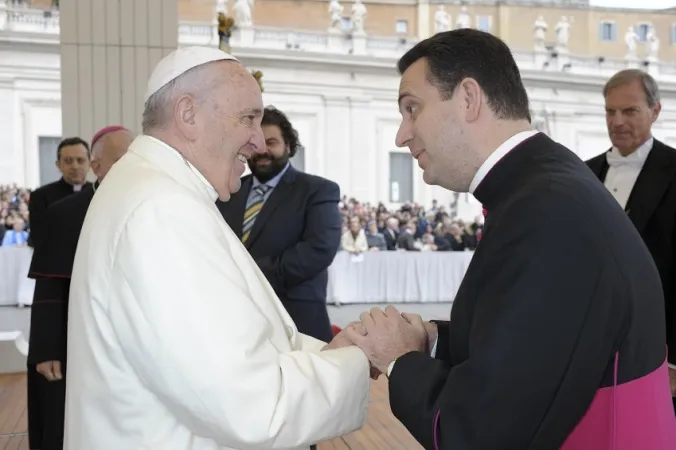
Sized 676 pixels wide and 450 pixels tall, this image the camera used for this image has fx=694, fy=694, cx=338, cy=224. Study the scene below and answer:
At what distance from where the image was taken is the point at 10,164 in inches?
645

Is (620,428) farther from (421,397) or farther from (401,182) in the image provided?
(401,182)

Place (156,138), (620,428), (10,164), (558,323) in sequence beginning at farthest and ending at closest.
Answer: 1. (10,164)
2. (156,138)
3. (620,428)
4. (558,323)

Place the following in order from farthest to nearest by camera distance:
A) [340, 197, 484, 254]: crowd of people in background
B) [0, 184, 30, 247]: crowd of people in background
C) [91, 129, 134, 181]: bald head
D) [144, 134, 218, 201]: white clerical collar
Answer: [340, 197, 484, 254]: crowd of people in background
[0, 184, 30, 247]: crowd of people in background
[91, 129, 134, 181]: bald head
[144, 134, 218, 201]: white clerical collar

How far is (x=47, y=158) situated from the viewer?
16656mm

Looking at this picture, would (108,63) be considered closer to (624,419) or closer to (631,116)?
(631,116)

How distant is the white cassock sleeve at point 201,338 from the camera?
1333 millimetres

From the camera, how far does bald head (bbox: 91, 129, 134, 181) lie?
3.34 metres

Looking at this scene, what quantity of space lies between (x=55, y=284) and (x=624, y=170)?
2.77m

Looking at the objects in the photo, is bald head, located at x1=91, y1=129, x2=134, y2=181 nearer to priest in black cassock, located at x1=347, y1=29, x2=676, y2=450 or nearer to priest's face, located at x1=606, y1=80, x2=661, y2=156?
priest in black cassock, located at x1=347, y1=29, x2=676, y2=450

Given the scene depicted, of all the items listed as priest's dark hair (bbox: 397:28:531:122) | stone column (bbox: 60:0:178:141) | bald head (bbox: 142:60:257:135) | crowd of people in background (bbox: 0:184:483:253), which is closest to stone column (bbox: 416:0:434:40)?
crowd of people in background (bbox: 0:184:483:253)

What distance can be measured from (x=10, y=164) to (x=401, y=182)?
1020cm

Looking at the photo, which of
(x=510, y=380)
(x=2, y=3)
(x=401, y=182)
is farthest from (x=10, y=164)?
(x=510, y=380)

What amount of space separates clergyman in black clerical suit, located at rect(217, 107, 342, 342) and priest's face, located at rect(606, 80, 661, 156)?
1381mm

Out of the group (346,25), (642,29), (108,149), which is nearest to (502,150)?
(108,149)
